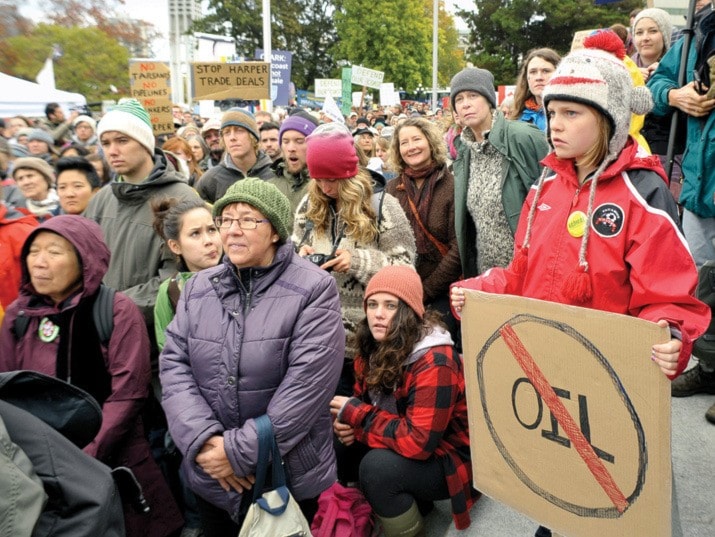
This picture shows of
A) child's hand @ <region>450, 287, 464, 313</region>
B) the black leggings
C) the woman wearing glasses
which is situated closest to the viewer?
child's hand @ <region>450, 287, 464, 313</region>

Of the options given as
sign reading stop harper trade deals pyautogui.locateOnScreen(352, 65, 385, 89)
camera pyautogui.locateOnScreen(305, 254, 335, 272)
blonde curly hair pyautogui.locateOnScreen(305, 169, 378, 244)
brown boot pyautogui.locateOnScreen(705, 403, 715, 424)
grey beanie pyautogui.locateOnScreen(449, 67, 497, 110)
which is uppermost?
sign reading stop harper trade deals pyautogui.locateOnScreen(352, 65, 385, 89)

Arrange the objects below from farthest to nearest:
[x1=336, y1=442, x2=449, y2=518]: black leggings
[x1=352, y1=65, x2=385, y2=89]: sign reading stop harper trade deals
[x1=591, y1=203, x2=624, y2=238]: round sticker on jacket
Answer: [x1=352, y1=65, x2=385, y2=89]: sign reading stop harper trade deals < [x1=336, y1=442, x2=449, y2=518]: black leggings < [x1=591, y1=203, x2=624, y2=238]: round sticker on jacket

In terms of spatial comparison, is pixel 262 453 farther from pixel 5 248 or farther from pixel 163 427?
pixel 5 248

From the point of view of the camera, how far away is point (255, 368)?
7.65ft

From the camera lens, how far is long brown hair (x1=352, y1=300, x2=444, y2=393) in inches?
111

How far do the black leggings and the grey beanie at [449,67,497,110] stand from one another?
204 cm

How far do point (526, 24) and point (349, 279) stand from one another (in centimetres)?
2993

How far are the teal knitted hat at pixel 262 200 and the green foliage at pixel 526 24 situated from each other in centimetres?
2756

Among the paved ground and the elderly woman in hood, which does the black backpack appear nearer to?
the elderly woman in hood

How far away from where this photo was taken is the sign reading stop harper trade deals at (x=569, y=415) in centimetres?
176

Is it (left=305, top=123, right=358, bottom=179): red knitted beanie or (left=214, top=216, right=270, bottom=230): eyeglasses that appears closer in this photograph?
(left=214, top=216, right=270, bottom=230): eyeglasses

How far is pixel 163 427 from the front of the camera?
317 centimetres

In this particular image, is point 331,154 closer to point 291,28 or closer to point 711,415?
point 711,415

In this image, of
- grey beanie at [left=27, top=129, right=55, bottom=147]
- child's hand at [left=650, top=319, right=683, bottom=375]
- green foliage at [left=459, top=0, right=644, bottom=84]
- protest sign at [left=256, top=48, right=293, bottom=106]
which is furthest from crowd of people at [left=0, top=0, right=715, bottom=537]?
green foliage at [left=459, top=0, right=644, bottom=84]
